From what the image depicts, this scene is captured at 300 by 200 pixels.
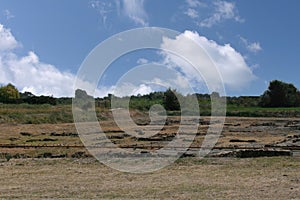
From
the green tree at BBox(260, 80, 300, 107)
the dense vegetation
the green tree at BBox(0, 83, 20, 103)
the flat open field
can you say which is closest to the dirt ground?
the flat open field

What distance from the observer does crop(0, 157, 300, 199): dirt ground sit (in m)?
9.80

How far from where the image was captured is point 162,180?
39.0 ft

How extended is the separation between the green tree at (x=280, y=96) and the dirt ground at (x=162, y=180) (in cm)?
6065

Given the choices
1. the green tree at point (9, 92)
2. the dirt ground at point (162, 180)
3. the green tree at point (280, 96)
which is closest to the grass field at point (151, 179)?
the dirt ground at point (162, 180)

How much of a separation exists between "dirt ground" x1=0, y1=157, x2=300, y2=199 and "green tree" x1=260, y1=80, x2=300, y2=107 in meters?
60.6

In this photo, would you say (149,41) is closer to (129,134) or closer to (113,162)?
(113,162)

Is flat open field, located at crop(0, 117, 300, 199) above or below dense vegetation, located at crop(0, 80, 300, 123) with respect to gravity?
below

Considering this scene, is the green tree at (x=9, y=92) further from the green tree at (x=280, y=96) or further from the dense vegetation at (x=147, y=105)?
the green tree at (x=280, y=96)

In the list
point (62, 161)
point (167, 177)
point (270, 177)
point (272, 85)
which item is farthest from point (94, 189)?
point (272, 85)

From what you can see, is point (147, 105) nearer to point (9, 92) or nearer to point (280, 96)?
point (280, 96)

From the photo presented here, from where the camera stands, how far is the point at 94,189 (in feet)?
34.5

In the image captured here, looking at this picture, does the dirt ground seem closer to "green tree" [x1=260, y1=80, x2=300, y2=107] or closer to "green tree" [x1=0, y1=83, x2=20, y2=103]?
"green tree" [x1=0, y1=83, x2=20, y2=103]

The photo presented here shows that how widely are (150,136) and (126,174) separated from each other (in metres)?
18.4

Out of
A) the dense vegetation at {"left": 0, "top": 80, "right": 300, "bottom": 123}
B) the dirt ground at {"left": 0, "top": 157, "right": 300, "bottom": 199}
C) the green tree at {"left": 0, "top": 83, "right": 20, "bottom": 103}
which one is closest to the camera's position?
the dirt ground at {"left": 0, "top": 157, "right": 300, "bottom": 199}
